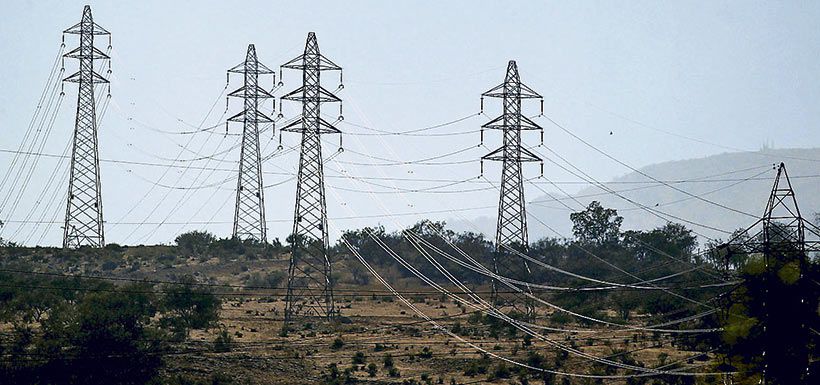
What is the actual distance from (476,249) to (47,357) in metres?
91.6

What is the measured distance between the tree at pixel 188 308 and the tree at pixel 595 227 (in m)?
94.3

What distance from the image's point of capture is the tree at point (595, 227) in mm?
182250

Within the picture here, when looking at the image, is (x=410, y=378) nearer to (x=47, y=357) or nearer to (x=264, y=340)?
(x=264, y=340)

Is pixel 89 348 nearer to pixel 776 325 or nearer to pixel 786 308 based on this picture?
pixel 776 325

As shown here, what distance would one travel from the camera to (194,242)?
145 meters

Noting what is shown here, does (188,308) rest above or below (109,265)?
below

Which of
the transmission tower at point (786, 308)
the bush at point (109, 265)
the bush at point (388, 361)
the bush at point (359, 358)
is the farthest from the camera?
the bush at point (109, 265)

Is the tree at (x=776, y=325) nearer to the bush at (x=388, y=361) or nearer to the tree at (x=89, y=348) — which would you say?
the bush at (x=388, y=361)

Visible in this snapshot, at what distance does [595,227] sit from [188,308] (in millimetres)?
99738

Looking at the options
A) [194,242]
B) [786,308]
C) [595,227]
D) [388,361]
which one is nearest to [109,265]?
[194,242]

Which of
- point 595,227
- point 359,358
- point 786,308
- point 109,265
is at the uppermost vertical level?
point 595,227

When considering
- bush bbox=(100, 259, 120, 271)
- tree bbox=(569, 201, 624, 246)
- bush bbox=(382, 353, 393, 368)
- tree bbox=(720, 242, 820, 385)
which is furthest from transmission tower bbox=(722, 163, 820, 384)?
tree bbox=(569, 201, 624, 246)

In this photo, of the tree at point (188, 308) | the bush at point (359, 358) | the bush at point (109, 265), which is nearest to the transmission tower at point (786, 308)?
the bush at point (359, 358)

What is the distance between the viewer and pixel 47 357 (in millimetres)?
77438
